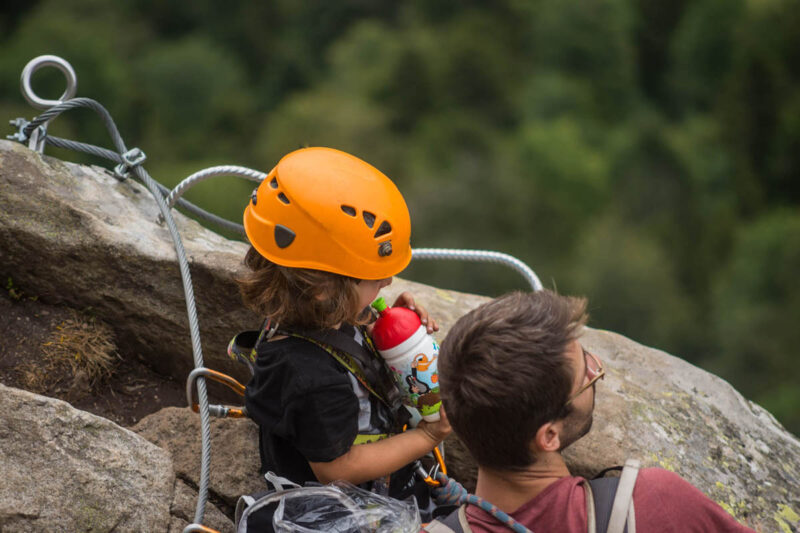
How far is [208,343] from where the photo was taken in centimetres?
368

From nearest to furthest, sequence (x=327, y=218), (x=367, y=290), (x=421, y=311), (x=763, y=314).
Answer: (x=327, y=218) → (x=367, y=290) → (x=421, y=311) → (x=763, y=314)

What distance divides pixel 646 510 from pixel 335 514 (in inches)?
32.0

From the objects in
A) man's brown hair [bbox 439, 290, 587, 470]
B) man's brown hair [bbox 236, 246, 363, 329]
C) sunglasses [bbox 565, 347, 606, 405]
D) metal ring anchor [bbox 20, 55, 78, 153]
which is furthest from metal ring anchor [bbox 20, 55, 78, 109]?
sunglasses [bbox 565, 347, 606, 405]

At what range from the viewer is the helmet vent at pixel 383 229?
2.57m

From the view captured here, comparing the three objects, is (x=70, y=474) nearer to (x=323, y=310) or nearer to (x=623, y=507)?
(x=323, y=310)

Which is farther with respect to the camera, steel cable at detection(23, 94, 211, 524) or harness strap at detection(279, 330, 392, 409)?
steel cable at detection(23, 94, 211, 524)

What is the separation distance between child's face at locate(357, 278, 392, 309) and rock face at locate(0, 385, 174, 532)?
3.12 feet

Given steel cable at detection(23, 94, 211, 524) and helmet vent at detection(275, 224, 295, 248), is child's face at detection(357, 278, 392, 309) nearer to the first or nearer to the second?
helmet vent at detection(275, 224, 295, 248)

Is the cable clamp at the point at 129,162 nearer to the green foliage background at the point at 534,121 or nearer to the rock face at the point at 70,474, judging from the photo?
the rock face at the point at 70,474

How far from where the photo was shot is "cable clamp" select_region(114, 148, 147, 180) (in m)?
3.65

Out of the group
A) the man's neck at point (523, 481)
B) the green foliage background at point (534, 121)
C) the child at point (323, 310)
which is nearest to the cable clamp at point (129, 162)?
the child at point (323, 310)

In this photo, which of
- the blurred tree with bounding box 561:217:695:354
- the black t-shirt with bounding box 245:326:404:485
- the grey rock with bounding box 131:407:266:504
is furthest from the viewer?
the blurred tree with bounding box 561:217:695:354

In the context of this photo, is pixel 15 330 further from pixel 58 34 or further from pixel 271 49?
pixel 271 49

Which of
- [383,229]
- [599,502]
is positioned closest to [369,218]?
[383,229]
